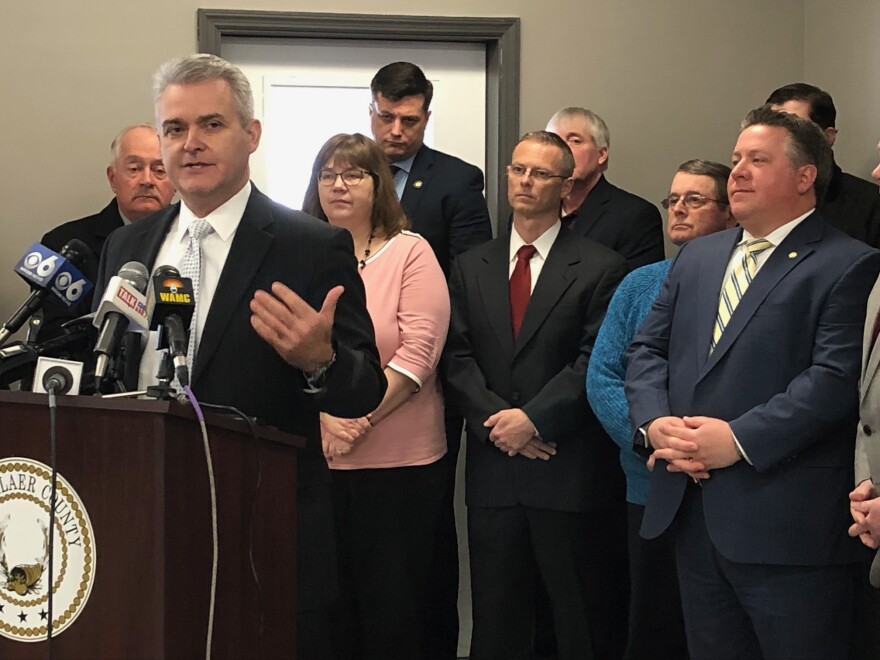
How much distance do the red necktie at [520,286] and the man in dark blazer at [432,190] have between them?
1.18ft

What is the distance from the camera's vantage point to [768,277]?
9.03 feet

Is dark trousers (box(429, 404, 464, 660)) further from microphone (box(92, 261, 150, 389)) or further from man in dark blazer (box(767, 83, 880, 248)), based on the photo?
microphone (box(92, 261, 150, 389))

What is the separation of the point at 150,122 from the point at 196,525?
125 inches

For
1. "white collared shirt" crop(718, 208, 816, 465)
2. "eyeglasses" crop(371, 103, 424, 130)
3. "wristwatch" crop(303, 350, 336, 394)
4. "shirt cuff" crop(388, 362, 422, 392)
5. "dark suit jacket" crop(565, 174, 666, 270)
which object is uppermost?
"eyeglasses" crop(371, 103, 424, 130)

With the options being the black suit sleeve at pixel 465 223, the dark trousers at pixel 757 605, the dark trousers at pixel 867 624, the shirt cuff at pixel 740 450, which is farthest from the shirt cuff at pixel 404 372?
the dark trousers at pixel 867 624

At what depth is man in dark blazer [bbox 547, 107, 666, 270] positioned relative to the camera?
12.8 ft

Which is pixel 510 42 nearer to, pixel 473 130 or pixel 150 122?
pixel 473 130

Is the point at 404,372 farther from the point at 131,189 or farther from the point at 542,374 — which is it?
the point at 131,189

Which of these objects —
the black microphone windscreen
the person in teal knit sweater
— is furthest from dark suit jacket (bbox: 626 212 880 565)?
the black microphone windscreen

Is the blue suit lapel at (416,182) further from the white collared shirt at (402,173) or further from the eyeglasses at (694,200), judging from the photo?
the eyeglasses at (694,200)

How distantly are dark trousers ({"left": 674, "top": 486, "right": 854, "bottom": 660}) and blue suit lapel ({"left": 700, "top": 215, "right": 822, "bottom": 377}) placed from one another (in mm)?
376

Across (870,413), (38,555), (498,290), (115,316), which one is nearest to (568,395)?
(498,290)

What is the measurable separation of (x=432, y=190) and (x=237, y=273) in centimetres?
198

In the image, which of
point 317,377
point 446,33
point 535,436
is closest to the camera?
point 317,377
